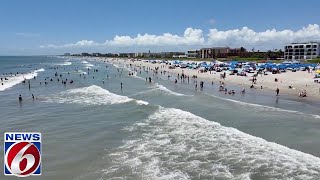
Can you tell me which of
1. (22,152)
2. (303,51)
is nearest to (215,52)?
(303,51)

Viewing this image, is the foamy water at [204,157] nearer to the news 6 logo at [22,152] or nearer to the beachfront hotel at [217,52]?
the news 6 logo at [22,152]

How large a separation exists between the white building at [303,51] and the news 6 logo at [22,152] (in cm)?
14437

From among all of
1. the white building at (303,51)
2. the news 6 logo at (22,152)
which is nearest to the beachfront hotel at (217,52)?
the white building at (303,51)

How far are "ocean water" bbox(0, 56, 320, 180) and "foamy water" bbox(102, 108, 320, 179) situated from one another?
51mm

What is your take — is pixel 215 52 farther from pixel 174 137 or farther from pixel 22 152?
pixel 22 152

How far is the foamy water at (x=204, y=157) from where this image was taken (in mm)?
17312

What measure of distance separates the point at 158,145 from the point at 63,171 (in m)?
6.67

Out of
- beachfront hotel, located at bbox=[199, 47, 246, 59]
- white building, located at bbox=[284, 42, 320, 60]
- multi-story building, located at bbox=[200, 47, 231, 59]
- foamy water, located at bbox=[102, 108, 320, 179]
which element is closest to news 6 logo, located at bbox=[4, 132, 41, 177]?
foamy water, located at bbox=[102, 108, 320, 179]

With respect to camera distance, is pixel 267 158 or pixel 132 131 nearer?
pixel 267 158

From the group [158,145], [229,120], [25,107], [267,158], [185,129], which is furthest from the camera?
[25,107]

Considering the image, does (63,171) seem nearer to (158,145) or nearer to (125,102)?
(158,145)

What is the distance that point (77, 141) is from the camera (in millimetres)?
23531

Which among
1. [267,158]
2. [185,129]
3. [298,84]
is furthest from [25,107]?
[298,84]

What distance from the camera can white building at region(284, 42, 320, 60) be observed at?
137750mm
